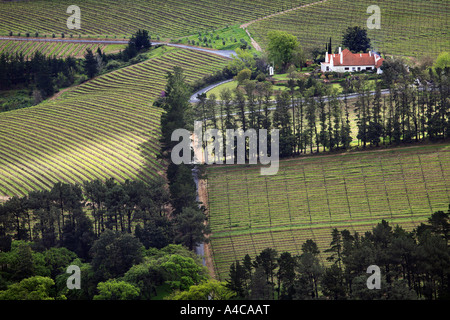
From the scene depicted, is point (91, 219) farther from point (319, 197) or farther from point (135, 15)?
point (135, 15)

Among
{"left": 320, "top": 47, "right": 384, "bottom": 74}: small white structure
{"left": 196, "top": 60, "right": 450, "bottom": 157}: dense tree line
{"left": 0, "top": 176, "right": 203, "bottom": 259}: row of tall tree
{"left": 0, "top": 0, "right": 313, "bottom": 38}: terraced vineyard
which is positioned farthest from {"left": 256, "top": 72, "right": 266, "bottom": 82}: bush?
{"left": 0, "top": 0, "right": 313, "bottom": 38}: terraced vineyard

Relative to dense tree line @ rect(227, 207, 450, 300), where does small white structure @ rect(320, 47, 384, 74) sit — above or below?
above

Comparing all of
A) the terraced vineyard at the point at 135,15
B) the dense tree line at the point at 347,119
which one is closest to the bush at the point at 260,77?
the dense tree line at the point at 347,119

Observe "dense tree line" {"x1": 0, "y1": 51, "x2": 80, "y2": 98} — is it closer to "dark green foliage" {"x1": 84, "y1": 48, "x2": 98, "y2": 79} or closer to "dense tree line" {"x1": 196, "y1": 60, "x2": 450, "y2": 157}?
"dark green foliage" {"x1": 84, "y1": 48, "x2": 98, "y2": 79}

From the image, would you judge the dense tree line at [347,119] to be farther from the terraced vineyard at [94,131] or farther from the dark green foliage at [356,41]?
the dark green foliage at [356,41]
